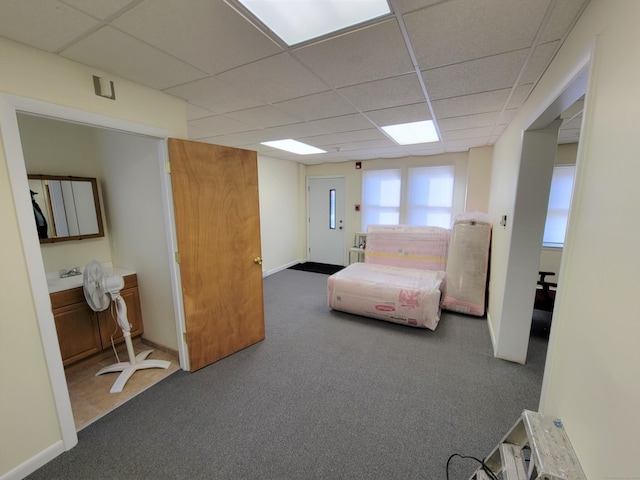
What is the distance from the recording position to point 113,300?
2438 mm

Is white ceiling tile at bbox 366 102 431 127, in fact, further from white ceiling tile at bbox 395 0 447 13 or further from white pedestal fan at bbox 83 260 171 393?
white pedestal fan at bbox 83 260 171 393

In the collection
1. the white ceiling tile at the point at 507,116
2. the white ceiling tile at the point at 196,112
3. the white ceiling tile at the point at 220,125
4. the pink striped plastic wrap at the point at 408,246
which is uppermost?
the white ceiling tile at the point at 220,125

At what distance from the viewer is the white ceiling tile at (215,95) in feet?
6.23

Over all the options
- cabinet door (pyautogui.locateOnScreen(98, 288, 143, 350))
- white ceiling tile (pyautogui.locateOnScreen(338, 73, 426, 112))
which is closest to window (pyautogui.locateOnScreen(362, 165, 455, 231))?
white ceiling tile (pyautogui.locateOnScreen(338, 73, 426, 112))

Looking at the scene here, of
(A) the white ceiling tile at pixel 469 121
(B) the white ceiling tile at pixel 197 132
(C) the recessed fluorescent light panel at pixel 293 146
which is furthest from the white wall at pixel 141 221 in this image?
(A) the white ceiling tile at pixel 469 121

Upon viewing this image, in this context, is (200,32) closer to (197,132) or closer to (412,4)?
(412,4)

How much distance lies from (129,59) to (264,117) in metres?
1.24

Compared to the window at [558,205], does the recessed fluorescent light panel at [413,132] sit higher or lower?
higher

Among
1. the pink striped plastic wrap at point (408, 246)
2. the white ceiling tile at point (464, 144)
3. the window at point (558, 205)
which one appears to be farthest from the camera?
the window at point (558, 205)

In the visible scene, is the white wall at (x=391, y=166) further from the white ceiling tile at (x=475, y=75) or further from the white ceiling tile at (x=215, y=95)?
the white ceiling tile at (x=215, y=95)

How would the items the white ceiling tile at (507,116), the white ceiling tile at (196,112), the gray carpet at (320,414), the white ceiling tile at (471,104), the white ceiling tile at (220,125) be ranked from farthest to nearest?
the white ceiling tile at (220,125) < the white ceiling tile at (507,116) < the white ceiling tile at (196,112) < the white ceiling tile at (471,104) < the gray carpet at (320,414)

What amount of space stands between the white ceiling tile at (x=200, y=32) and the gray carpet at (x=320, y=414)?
2.37 m

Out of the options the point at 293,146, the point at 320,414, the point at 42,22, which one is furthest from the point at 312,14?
the point at 293,146

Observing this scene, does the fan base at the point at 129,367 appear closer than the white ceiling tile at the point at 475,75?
No
